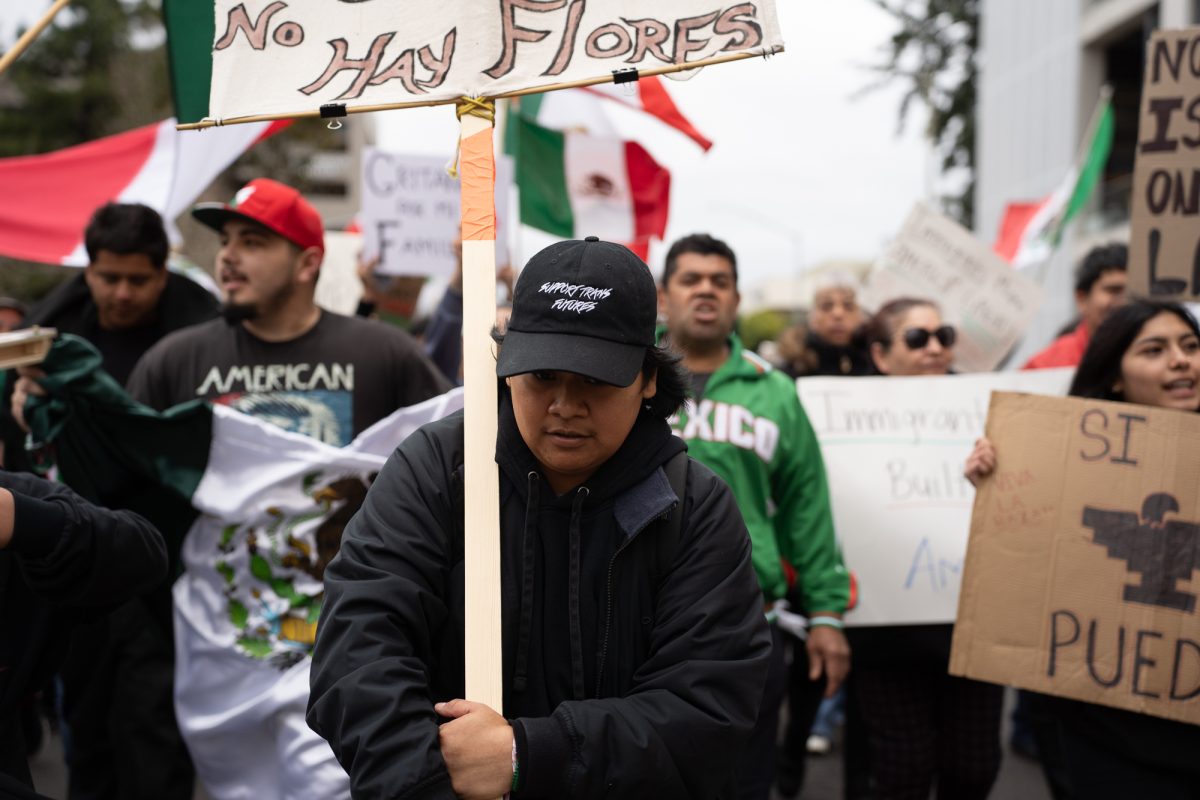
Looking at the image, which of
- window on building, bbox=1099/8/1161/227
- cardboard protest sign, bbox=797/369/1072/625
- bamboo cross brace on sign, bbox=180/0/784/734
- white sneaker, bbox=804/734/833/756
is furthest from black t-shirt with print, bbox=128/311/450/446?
window on building, bbox=1099/8/1161/227

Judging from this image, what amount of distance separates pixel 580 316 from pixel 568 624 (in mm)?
525

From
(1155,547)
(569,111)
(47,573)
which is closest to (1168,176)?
(1155,547)

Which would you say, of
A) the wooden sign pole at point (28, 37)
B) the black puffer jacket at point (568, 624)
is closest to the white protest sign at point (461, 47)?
the black puffer jacket at point (568, 624)

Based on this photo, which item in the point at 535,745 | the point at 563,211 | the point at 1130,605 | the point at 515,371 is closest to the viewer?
the point at 535,745

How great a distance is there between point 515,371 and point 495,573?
1.12 feet

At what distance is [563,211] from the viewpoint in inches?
257

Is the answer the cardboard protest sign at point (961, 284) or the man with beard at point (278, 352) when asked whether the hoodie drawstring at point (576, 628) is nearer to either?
the man with beard at point (278, 352)

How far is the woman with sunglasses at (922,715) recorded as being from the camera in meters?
3.92

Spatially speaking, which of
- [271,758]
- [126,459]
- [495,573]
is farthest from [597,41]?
[271,758]

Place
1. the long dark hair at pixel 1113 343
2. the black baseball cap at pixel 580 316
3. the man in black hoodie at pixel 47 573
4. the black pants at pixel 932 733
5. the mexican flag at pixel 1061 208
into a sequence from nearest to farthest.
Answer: the black baseball cap at pixel 580 316
the man in black hoodie at pixel 47 573
the long dark hair at pixel 1113 343
the black pants at pixel 932 733
the mexican flag at pixel 1061 208

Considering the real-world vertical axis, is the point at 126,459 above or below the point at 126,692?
above

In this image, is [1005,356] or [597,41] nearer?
[597,41]

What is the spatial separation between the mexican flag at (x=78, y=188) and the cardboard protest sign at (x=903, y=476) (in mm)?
2803

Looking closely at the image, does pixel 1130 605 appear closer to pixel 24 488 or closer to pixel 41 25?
pixel 24 488
